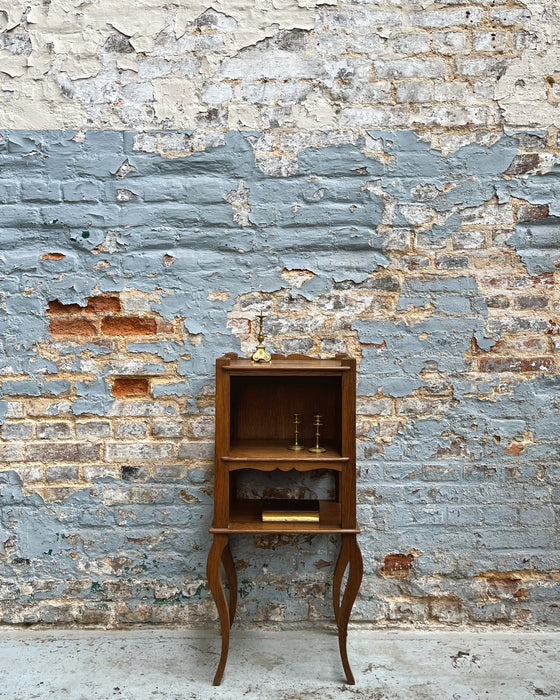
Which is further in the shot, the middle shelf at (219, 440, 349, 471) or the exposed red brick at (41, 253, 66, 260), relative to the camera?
the exposed red brick at (41, 253, 66, 260)

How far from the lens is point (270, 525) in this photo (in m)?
Answer: 2.33

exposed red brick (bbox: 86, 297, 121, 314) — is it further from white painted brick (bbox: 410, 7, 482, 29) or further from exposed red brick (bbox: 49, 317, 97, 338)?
white painted brick (bbox: 410, 7, 482, 29)

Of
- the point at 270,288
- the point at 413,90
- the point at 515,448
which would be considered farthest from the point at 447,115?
the point at 515,448

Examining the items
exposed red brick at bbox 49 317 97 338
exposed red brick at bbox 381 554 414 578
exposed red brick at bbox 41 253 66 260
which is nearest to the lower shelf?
exposed red brick at bbox 381 554 414 578

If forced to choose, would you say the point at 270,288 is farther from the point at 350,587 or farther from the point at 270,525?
the point at 350,587

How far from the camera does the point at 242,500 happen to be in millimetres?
2666

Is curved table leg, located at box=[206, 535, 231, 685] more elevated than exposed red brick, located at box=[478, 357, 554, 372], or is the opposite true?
exposed red brick, located at box=[478, 357, 554, 372]

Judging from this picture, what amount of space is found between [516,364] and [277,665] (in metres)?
1.61

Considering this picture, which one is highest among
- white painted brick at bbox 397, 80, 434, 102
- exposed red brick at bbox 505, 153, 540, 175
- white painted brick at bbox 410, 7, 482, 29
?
white painted brick at bbox 410, 7, 482, 29

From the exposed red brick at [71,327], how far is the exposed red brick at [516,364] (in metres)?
1.73

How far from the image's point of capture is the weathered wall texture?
2680 millimetres

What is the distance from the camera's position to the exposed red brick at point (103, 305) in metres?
2.72

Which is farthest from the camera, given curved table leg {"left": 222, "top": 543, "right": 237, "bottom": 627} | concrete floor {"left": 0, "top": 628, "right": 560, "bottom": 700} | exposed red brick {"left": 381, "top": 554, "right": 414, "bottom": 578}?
exposed red brick {"left": 381, "top": 554, "right": 414, "bottom": 578}

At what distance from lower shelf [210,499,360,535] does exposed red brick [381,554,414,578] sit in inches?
16.1
